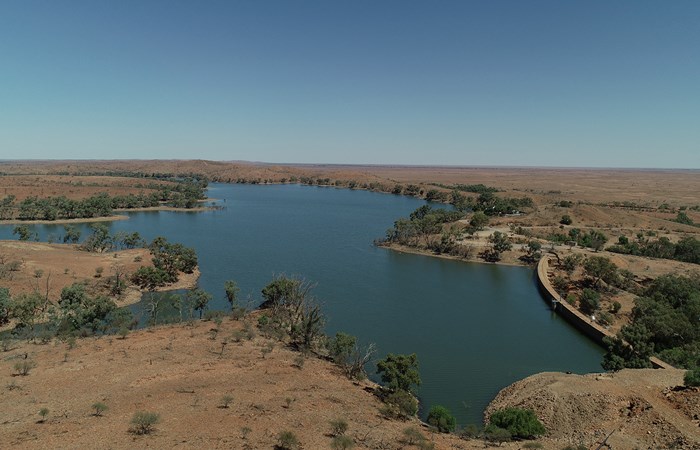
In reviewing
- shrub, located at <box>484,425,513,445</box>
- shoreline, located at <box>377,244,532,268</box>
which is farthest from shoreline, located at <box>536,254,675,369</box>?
shrub, located at <box>484,425,513,445</box>

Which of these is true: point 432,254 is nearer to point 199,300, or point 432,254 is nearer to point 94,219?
point 199,300

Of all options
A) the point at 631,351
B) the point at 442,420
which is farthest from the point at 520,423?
the point at 631,351

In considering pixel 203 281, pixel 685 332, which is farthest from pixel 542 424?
pixel 203 281

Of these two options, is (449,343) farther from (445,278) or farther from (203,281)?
(203,281)

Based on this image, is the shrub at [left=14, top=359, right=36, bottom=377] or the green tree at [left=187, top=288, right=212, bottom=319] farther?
the green tree at [left=187, top=288, right=212, bottom=319]

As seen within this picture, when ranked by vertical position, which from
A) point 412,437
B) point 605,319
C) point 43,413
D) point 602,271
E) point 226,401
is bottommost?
point 605,319

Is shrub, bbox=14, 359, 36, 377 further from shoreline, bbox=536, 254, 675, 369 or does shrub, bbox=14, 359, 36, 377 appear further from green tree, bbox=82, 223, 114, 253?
green tree, bbox=82, 223, 114, 253
